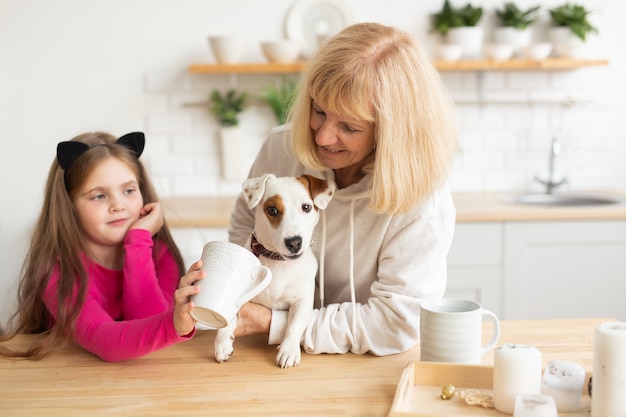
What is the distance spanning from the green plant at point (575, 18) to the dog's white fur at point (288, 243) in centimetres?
241

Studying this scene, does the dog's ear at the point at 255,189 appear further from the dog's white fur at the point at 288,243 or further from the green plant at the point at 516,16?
the green plant at the point at 516,16

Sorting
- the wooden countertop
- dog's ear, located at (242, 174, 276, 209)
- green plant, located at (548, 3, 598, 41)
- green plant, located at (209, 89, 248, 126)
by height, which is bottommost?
the wooden countertop

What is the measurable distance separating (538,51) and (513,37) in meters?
0.14

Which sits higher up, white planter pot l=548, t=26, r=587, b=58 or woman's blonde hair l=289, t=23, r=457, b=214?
white planter pot l=548, t=26, r=587, b=58

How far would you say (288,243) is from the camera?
1.40 metres

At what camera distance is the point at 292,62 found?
341 cm

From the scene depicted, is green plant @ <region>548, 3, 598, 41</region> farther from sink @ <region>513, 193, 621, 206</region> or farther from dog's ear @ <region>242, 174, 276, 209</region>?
dog's ear @ <region>242, 174, 276, 209</region>

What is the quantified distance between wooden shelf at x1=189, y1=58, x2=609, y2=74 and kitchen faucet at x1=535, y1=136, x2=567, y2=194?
0.35 meters

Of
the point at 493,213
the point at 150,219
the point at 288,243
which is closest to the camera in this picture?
the point at 288,243

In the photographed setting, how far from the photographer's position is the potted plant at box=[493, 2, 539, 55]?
3.47 meters

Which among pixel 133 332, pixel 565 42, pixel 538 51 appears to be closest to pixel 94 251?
pixel 133 332

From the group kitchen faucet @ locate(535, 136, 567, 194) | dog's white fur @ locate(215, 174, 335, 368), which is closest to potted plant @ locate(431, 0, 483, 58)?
kitchen faucet @ locate(535, 136, 567, 194)

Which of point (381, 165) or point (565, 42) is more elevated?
point (565, 42)

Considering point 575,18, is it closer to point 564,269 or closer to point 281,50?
point 564,269
